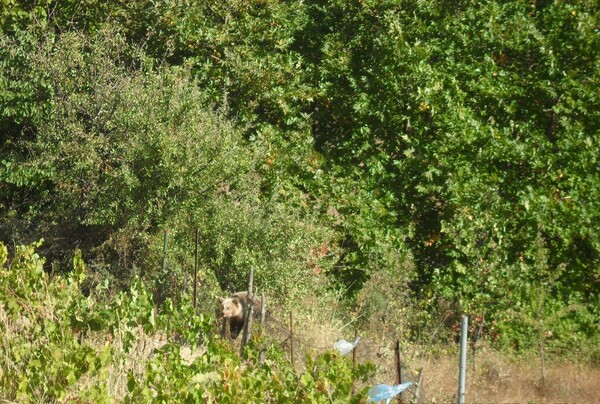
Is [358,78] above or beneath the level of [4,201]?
above

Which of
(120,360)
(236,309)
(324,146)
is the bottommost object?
(236,309)

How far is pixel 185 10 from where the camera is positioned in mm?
13977

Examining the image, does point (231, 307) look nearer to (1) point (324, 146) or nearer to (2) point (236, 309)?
(2) point (236, 309)

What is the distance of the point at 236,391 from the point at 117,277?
20.4 feet

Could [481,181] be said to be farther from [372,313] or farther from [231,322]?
[231,322]

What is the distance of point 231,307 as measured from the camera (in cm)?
1091

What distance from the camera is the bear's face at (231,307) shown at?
10.8 meters

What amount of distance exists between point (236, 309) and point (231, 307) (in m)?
0.07

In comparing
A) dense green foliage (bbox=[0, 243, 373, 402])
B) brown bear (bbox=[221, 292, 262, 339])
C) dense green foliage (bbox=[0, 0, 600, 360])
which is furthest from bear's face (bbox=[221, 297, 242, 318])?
dense green foliage (bbox=[0, 243, 373, 402])

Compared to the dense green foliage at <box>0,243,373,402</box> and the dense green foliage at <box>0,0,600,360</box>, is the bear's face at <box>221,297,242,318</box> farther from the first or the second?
the dense green foliage at <box>0,243,373,402</box>

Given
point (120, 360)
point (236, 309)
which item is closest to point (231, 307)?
point (236, 309)

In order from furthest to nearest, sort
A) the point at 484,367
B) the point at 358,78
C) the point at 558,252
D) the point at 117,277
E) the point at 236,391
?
1. the point at 358,78
2. the point at 558,252
3. the point at 117,277
4. the point at 484,367
5. the point at 236,391

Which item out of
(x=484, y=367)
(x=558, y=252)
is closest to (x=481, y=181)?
(x=558, y=252)

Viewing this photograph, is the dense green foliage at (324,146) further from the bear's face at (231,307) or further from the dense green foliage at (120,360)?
the dense green foliage at (120,360)
